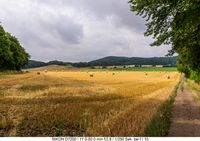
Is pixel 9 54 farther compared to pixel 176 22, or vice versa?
pixel 9 54

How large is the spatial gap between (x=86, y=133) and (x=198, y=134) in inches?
202

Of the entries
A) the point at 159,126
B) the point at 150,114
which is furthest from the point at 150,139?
the point at 150,114

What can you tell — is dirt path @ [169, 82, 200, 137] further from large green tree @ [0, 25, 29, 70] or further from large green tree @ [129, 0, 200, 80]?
large green tree @ [0, 25, 29, 70]

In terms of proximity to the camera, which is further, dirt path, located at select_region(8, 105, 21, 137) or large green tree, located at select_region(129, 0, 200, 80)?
large green tree, located at select_region(129, 0, 200, 80)

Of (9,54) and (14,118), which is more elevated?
(9,54)

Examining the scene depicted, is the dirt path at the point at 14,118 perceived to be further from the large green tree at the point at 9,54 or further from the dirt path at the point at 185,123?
the large green tree at the point at 9,54

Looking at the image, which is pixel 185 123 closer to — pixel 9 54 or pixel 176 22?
pixel 176 22

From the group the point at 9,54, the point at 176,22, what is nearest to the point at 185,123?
the point at 176,22

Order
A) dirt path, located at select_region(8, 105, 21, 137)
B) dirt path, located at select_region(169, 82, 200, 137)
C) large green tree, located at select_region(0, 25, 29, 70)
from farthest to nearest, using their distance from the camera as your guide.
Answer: large green tree, located at select_region(0, 25, 29, 70)
dirt path, located at select_region(169, 82, 200, 137)
dirt path, located at select_region(8, 105, 21, 137)

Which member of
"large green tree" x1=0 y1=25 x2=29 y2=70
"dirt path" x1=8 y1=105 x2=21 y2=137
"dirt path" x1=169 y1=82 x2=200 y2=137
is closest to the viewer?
"dirt path" x1=8 y1=105 x2=21 y2=137

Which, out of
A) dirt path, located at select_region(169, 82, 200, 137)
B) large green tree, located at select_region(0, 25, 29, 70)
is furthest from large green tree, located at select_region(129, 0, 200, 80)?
large green tree, located at select_region(0, 25, 29, 70)

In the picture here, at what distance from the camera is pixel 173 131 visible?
19938mm

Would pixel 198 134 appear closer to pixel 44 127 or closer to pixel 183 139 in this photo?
pixel 183 139

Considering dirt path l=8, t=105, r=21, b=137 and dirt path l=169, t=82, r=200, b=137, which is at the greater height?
dirt path l=8, t=105, r=21, b=137
